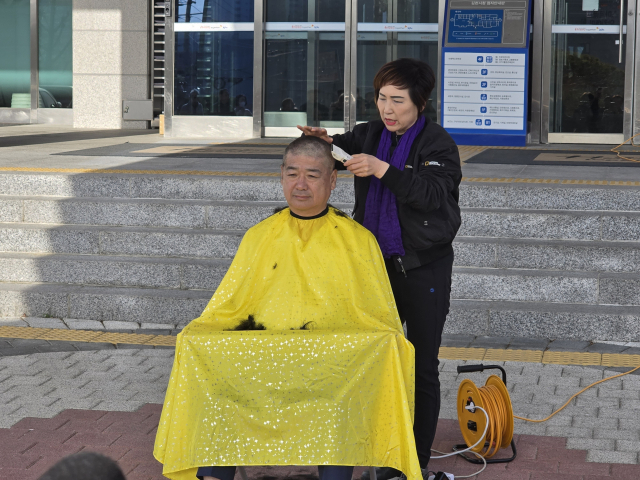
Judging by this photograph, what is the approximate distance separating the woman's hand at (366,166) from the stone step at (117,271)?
11.1 feet

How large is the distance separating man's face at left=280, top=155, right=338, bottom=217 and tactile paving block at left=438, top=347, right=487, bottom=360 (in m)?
2.16

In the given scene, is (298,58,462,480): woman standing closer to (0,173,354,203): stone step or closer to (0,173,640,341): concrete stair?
(0,173,640,341): concrete stair

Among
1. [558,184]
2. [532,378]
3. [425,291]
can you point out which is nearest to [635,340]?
[532,378]

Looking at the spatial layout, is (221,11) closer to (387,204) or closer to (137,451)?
(137,451)

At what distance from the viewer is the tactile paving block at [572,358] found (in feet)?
15.8

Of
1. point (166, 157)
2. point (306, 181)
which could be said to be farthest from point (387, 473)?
point (166, 157)

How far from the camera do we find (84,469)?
146 centimetres

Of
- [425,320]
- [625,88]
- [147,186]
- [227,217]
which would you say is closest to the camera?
[425,320]

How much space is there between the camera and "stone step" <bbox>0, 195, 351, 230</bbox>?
6.71m

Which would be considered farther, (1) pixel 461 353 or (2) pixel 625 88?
(2) pixel 625 88

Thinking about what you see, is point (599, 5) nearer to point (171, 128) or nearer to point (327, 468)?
point (171, 128)

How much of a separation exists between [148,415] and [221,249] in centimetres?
254

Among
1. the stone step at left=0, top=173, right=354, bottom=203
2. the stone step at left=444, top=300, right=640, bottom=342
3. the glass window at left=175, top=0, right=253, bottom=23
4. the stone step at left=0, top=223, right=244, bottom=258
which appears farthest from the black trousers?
the glass window at left=175, top=0, right=253, bottom=23

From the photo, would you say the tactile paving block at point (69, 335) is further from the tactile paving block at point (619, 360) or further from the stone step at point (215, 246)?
the tactile paving block at point (619, 360)
